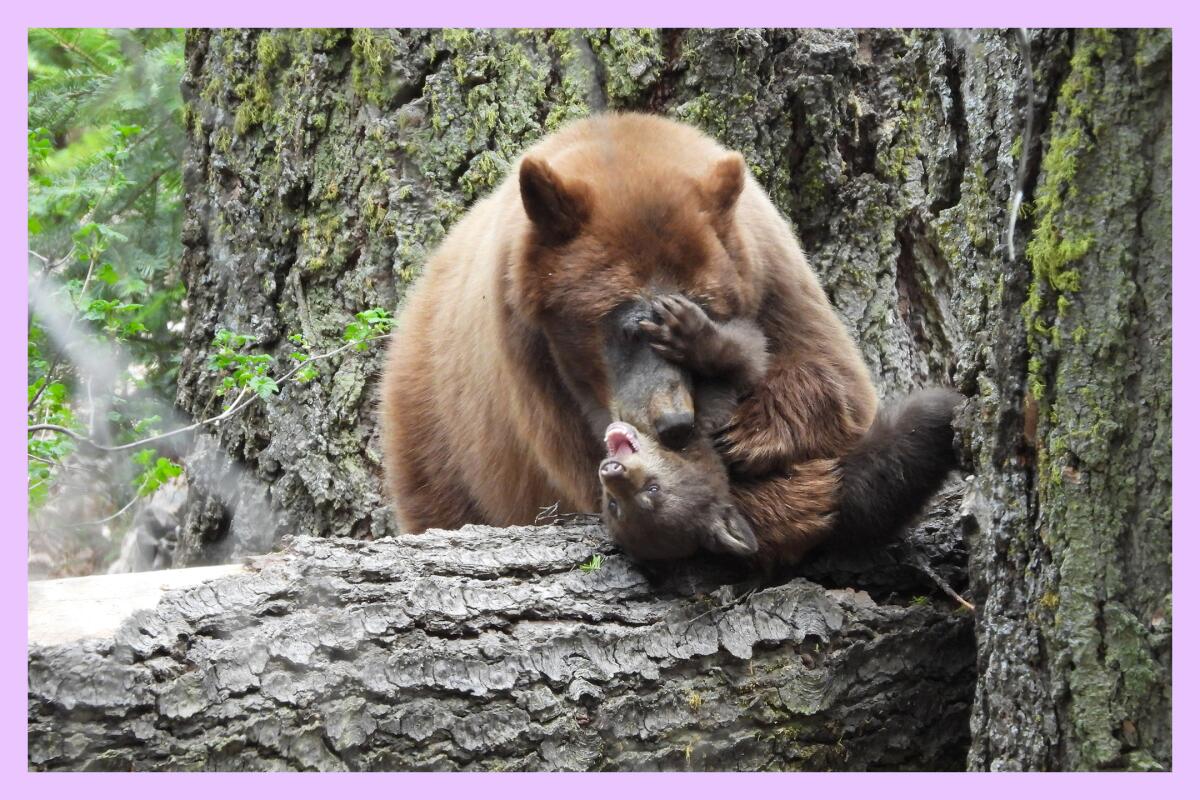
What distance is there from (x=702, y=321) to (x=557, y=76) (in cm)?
209

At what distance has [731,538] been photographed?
11.1 feet

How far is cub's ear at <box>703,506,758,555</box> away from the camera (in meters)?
3.36

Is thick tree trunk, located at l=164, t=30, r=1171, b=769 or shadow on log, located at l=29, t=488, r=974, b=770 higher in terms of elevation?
thick tree trunk, located at l=164, t=30, r=1171, b=769

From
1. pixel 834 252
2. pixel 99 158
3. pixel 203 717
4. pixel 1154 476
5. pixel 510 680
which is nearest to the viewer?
pixel 1154 476

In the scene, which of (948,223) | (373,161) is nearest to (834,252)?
(948,223)

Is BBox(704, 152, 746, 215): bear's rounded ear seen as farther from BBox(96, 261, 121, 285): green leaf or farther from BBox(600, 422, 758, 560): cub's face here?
BBox(96, 261, 121, 285): green leaf

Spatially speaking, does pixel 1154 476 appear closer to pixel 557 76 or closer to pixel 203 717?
pixel 203 717

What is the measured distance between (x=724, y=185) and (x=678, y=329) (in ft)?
1.74

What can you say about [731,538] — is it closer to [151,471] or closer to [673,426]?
[673,426]

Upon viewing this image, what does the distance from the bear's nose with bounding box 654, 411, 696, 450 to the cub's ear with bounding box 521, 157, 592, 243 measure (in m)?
0.66

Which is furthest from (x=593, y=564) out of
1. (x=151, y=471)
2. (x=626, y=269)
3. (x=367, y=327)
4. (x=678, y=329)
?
(x=151, y=471)

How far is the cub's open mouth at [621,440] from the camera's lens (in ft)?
11.1

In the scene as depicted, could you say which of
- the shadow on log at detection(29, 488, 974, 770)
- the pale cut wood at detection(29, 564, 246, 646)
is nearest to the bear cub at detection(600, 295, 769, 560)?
the shadow on log at detection(29, 488, 974, 770)

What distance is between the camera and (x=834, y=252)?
16.2 ft
